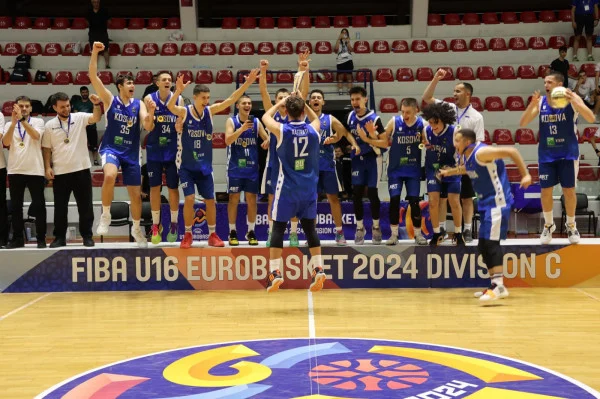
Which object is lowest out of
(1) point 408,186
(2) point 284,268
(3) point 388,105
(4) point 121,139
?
(2) point 284,268

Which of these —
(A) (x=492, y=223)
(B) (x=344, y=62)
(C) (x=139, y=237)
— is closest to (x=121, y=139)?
(C) (x=139, y=237)

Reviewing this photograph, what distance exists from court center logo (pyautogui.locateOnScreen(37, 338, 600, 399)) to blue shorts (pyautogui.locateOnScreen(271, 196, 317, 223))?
5.75 feet

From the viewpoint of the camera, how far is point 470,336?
6020mm

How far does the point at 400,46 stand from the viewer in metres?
18.4

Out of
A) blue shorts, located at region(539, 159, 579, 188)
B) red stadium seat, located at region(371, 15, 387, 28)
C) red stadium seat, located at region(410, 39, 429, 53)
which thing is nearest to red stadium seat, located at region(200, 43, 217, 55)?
red stadium seat, located at region(371, 15, 387, 28)

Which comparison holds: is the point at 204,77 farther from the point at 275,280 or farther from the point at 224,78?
the point at 275,280

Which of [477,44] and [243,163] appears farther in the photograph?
[477,44]

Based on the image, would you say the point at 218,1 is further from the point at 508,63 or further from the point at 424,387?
the point at 424,387

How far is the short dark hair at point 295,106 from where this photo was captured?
7.00 metres

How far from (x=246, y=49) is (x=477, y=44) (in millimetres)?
6109

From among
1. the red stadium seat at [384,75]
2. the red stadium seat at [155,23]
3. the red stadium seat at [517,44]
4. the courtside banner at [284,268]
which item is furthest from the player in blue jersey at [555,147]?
the red stadium seat at [155,23]

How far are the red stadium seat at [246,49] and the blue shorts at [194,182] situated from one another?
32.7 ft

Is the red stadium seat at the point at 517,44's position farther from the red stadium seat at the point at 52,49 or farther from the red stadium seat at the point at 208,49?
the red stadium seat at the point at 52,49

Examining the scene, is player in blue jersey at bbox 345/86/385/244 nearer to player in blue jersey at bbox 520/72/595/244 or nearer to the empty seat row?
player in blue jersey at bbox 520/72/595/244
